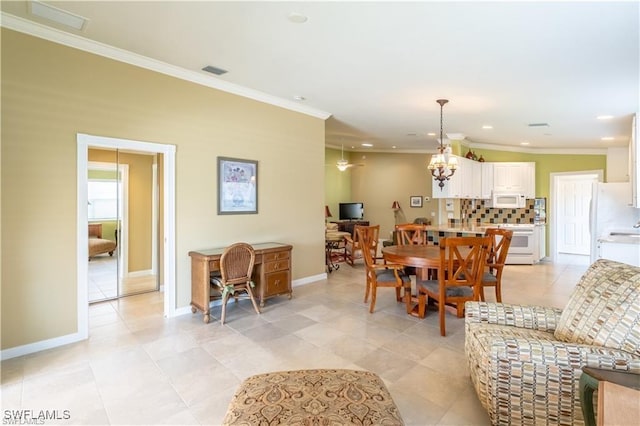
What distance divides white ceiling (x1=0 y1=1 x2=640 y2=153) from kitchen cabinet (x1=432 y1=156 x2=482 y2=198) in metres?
2.01

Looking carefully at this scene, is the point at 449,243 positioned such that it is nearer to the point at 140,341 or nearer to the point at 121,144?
the point at 140,341

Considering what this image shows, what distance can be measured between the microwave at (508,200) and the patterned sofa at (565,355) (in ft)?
21.1

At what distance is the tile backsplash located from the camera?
27.0 ft

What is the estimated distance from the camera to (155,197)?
5254 millimetres

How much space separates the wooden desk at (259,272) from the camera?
3.73 meters

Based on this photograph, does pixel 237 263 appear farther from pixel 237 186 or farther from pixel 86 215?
pixel 86 215

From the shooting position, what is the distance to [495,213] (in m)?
8.32

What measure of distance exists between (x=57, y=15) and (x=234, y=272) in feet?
9.21

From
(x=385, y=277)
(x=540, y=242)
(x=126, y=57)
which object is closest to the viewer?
(x=126, y=57)

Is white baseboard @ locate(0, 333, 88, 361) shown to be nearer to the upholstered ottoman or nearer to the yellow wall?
the yellow wall

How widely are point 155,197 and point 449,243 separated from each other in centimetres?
443

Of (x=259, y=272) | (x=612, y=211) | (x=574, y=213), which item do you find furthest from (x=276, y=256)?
(x=574, y=213)

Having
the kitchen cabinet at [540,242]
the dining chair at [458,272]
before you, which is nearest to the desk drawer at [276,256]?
the dining chair at [458,272]

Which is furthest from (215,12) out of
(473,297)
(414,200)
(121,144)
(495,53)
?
(414,200)
